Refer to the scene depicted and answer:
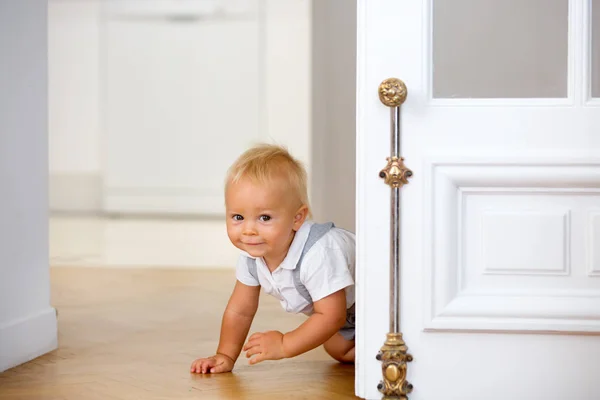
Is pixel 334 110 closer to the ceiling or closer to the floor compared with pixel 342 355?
closer to the ceiling

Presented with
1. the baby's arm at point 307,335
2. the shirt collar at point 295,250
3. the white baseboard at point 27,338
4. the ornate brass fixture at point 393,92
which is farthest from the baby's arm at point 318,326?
the white baseboard at point 27,338

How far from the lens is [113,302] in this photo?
3096mm

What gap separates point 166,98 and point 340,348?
520 cm

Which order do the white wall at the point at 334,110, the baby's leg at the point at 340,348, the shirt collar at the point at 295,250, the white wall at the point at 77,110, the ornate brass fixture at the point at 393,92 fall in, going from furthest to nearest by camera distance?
the white wall at the point at 77,110 → the white wall at the point at 334,110 → the baby's leg at the point at 340,348 → the shirt collar at the point at 295,250 → the ornate brass fixture at the point at 393,92

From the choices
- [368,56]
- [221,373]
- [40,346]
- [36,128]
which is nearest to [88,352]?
[40,346]

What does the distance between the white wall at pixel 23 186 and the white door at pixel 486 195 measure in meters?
0.96

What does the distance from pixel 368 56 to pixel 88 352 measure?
43.4 inches

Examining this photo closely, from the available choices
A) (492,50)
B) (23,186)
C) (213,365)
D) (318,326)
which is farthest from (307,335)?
(23,186)

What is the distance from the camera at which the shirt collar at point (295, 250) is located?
1928 mm

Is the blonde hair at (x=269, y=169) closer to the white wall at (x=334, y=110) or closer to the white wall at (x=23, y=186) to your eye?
the white wall at (x=23, y=186)

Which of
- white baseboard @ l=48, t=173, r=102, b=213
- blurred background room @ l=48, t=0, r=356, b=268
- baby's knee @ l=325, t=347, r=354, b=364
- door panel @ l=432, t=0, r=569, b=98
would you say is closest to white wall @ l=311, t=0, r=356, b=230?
baby's knee @ l=325, t=347, r=354, b=364

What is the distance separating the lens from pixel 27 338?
7.13 ft

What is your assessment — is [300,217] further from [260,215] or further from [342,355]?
[342,355]

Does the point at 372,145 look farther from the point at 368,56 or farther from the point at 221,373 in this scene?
the point at 221,373
